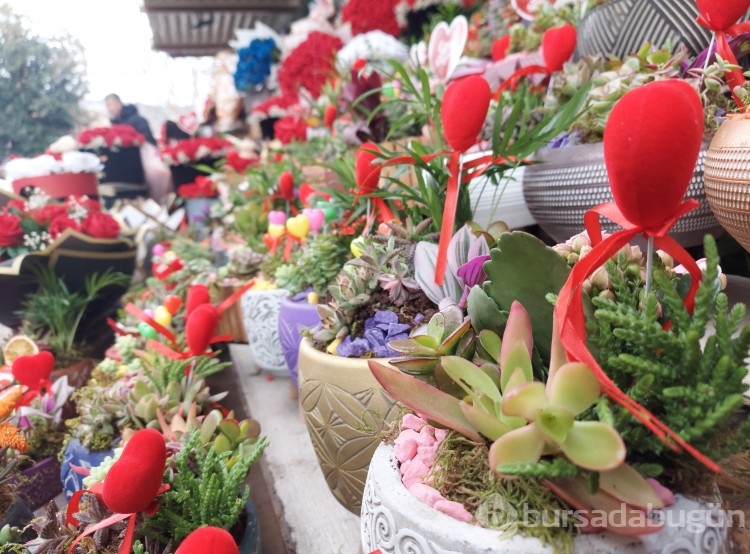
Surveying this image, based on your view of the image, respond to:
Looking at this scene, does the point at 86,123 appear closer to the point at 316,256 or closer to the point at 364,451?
the point at 316,256

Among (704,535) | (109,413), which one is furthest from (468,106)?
(109,413)

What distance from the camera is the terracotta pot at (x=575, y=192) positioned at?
642 mm

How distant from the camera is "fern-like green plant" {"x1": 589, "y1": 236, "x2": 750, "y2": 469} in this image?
0.29 metres

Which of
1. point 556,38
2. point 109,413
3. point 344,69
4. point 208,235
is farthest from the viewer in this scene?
point 208,235

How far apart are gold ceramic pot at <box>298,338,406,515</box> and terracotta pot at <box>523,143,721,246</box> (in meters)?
0.36

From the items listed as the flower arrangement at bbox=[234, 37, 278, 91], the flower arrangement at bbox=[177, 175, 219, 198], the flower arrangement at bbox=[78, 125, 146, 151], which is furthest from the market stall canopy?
the flower arrangement at bbox=[177, 175, 219, 198]

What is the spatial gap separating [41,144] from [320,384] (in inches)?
110

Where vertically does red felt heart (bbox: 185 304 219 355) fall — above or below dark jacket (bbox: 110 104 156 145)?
below

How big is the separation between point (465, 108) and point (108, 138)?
10.0 feet

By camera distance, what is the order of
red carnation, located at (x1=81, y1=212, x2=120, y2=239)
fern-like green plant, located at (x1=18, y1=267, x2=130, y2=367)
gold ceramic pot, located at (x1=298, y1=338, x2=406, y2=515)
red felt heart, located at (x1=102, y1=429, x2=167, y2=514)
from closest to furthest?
red felt heart, located at (x1=102, y1=429, x2=167, y2=514) < gold ceramic pot, located at (x1=298, y1=338, x2=406, y2=515) < fern-like green plant, located at (x1=18, y1=267, x2=130, y2=367) < red carnation, located at (x1=81, y1=212, x2=120, y2=239)

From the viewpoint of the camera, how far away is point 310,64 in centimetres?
232

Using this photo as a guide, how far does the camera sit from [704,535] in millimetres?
316

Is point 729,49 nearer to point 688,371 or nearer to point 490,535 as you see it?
point 688,371

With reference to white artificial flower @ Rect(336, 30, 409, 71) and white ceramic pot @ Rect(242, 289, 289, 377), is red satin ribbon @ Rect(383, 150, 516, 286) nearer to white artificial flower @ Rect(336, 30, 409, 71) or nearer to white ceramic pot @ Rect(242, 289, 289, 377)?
white ceramic pot @ Rect(242, 289, 289, 377)
